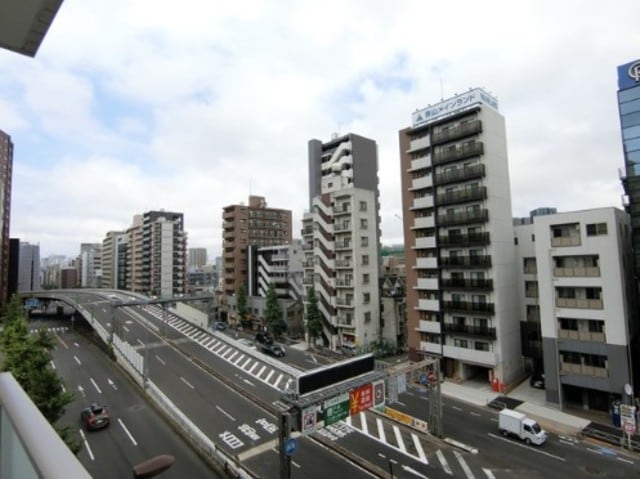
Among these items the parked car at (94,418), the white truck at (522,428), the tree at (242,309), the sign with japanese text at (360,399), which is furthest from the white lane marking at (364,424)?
the tree at (242,309)

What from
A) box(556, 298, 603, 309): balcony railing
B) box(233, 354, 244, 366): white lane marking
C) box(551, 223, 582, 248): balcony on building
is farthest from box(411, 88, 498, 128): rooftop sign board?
box(233, 354, 244, 366): white lane marking

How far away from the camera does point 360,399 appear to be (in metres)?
23.4

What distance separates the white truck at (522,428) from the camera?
25469 millimetres

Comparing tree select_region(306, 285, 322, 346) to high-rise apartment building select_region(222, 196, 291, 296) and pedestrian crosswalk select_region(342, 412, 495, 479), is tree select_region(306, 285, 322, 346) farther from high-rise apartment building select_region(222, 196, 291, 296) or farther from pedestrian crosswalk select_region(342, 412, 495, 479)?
high-rise apartment building select_region(222, 196, 291, 296)

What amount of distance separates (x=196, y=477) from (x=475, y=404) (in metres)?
24.0

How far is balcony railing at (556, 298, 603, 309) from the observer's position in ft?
100

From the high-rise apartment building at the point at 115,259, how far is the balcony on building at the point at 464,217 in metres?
116

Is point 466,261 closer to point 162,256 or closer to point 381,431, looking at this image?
point 381,431

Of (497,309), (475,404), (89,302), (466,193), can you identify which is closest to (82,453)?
(475,404)

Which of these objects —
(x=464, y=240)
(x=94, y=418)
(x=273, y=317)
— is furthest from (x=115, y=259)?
(x=464, y=240)

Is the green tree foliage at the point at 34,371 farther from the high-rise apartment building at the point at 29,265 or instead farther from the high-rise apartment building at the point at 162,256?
the high-rise apartment building at the point at 29,265

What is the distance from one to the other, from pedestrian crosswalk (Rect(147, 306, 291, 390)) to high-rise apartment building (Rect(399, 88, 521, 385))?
16353mm

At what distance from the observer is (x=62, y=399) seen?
2241 cm

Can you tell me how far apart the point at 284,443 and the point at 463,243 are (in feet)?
93.7
